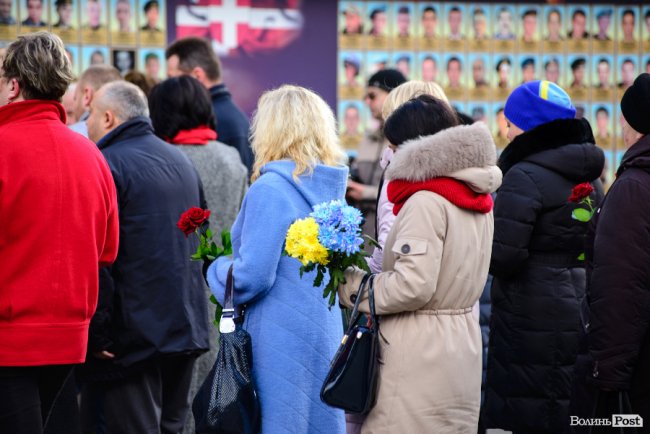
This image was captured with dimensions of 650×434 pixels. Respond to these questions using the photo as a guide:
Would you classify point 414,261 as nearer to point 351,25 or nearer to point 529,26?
point 351,25

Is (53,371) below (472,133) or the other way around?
below

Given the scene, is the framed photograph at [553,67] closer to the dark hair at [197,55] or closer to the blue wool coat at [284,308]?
the dark hair at [197,55]

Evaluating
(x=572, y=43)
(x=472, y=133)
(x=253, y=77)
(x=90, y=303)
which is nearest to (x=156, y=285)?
(x=90, y=303)

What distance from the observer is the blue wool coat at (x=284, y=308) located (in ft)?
13.9

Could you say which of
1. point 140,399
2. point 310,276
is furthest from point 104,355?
point 310,276

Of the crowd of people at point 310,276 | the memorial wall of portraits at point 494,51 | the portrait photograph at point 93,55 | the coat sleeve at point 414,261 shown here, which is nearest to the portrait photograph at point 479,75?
the memorial wall of portraits at point 494,51

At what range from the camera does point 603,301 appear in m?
3.95

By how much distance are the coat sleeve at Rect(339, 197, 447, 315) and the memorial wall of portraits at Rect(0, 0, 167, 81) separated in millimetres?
4326

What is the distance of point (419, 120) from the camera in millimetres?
3920

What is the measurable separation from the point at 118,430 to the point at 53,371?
132 centimetres

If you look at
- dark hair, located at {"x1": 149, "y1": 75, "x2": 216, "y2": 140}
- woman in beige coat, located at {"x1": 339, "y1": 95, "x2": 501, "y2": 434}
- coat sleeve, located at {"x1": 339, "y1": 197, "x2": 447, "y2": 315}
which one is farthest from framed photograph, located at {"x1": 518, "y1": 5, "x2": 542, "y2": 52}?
coat sleeve, located at {"x1": 339, "y1": 197, "x2": 447, "y2": 315}

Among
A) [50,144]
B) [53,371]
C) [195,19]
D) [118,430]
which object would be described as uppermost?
[195,19]

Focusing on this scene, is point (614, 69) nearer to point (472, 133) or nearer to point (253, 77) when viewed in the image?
point (253, 77)

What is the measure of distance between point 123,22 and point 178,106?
1.94 m
